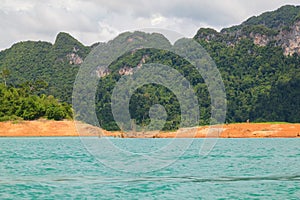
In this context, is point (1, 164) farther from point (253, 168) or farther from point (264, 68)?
point (264, 68)

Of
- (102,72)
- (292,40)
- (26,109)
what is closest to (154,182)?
(26,109)

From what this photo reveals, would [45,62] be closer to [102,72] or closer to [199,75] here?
[102,72]

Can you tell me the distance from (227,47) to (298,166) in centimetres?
13209

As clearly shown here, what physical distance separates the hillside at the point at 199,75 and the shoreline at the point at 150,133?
11225 millimetres

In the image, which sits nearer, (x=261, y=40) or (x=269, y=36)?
(x=261, y=40)

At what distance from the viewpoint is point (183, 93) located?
11975cm

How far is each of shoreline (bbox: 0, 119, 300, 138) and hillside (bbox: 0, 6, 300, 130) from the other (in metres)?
11.2

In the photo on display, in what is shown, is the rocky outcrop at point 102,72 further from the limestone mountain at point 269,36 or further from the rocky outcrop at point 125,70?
the limestone mountain at point 269,36

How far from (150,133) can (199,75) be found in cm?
3582

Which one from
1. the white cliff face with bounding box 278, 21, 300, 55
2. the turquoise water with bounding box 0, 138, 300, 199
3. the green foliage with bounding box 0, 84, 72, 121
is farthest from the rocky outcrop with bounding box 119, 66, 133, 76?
the turquoise water with bounding box 0, 138, 300, 199

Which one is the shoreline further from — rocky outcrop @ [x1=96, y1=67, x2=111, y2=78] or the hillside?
rocky outcrop @ [x1=96, y1=67, x2=111, y2=78]

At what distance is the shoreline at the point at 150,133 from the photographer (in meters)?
89.5

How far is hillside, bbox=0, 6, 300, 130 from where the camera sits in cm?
11331

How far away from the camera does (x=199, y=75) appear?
433 feet
